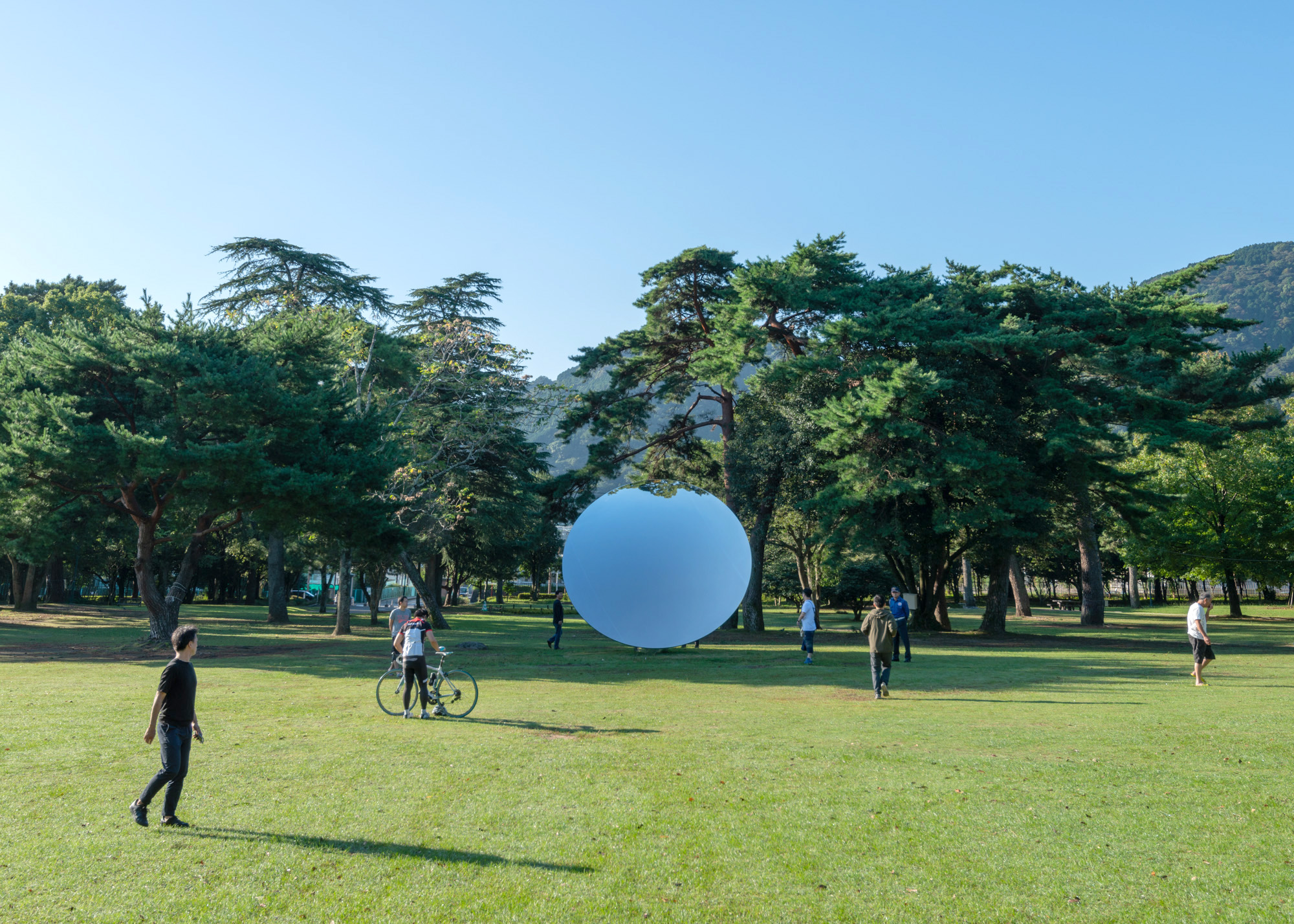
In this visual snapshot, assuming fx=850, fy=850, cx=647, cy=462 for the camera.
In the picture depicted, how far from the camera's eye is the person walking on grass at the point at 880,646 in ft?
51.8

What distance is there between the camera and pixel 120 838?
6.82 meters

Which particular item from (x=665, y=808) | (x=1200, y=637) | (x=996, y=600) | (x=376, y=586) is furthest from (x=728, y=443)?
(x=665, y=808)

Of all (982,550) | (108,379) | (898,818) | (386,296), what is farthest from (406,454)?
(898,818)

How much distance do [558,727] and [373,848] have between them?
230 inches

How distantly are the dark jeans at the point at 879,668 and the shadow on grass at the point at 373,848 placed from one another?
1067 centimetres

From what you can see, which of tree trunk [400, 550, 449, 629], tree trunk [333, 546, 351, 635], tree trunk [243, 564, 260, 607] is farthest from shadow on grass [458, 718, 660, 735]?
tree trunk [243, 564, 260, 607]

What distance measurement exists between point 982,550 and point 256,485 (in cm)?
2695

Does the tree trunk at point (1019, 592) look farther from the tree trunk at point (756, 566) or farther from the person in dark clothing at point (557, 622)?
the person in dark clothing at point (557, 622)

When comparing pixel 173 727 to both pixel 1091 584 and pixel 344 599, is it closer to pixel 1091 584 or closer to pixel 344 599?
pixel 344 599

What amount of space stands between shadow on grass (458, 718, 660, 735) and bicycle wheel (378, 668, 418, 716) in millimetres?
1313

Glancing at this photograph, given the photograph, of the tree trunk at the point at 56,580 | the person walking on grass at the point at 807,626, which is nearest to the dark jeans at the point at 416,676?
the person walking on grass at the point at 807,626

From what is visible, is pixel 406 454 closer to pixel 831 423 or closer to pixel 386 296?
pixel 831 423

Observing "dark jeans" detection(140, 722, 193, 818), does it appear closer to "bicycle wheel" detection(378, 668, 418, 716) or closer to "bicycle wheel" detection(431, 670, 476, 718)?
"bicycle wheel" detection(378, 668, 418, 716)

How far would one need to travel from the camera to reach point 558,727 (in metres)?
12.4
